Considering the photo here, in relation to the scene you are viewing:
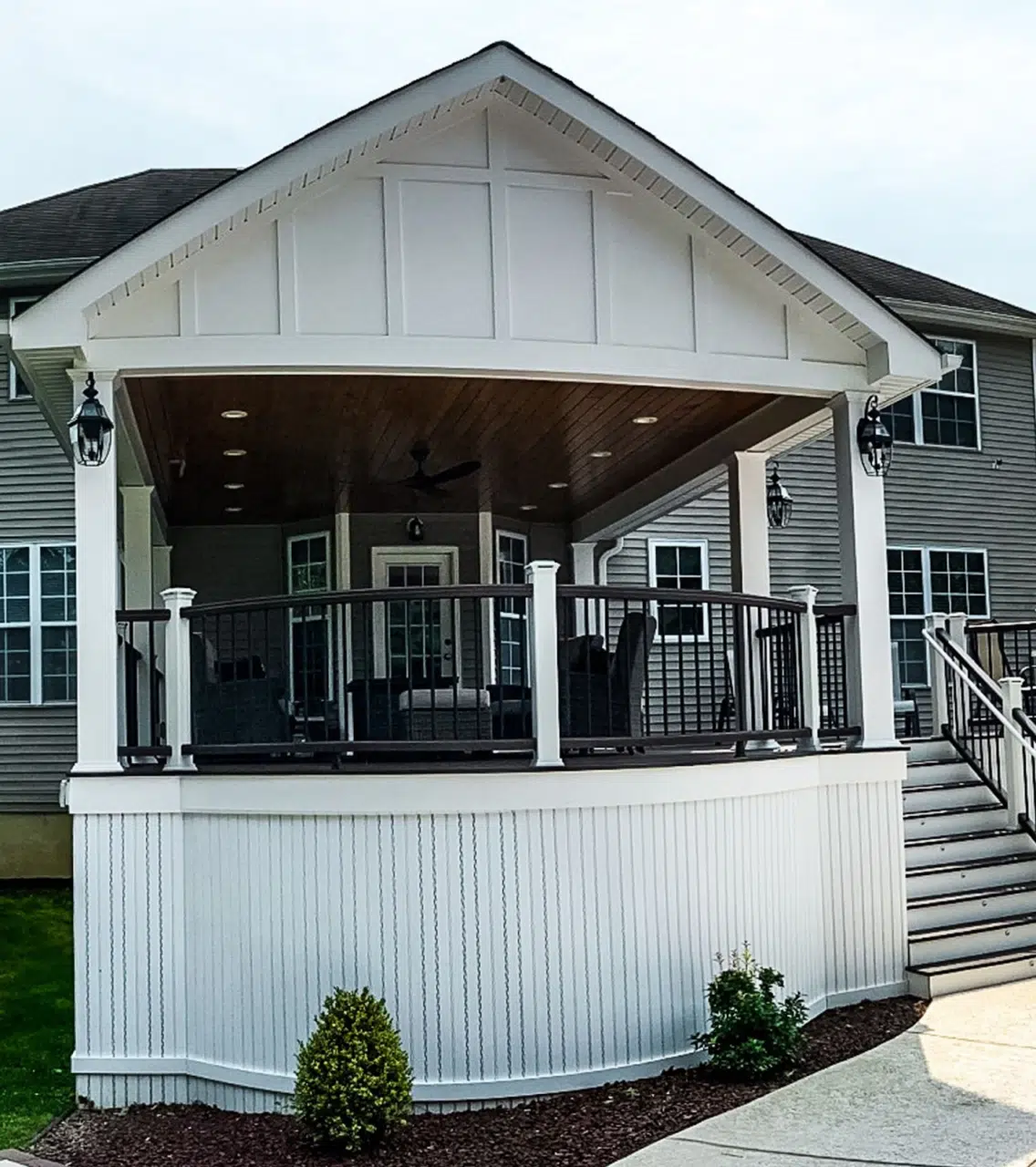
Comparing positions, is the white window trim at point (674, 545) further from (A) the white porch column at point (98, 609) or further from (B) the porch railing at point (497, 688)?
(A) the white porch column at point (98, 609)

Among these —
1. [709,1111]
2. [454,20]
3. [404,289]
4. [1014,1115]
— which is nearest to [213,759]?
[404,289]

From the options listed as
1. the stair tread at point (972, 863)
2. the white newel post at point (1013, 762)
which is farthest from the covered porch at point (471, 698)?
the white newel post at point (1013, 762)

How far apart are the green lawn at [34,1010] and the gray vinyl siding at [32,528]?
1142mm

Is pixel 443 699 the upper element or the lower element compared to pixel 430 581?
lower

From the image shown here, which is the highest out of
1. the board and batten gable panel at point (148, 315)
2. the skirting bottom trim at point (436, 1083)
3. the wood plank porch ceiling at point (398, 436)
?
the board and batten gable panel at point (148, 315)

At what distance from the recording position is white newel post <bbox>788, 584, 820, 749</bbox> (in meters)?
8.41

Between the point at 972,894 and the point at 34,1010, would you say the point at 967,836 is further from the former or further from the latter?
the point at 34,1010

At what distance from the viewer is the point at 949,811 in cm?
998

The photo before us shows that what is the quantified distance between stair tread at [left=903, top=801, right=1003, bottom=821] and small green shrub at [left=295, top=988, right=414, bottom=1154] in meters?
4.85

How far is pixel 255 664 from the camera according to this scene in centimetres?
877

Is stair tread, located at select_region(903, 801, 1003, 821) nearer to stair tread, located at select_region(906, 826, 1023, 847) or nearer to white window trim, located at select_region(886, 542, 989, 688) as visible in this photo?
stair tread, located at select_region(906, 826, 1023, 847)

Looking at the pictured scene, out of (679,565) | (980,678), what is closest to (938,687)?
(980,678)

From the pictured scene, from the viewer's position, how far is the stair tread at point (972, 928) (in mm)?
8742

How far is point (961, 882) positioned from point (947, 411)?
29.9 ft
